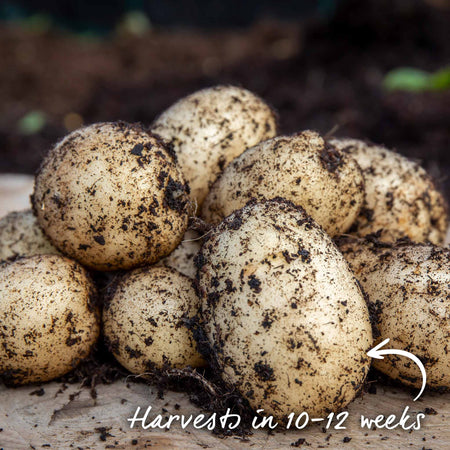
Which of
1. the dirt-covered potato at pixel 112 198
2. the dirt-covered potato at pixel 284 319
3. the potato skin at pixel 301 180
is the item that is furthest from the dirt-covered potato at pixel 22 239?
the dirt-covered potato at pixel 284 319

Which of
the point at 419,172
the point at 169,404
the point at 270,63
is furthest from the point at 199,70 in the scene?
the point at 169,404

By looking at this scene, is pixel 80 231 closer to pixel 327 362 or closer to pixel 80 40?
pixel 327 362

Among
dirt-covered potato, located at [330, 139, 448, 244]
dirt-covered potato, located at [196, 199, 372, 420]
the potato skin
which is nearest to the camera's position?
dirt-covered potato, located at [196, 199, 372, 420]

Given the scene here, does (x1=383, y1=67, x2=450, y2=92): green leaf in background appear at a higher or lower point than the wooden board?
higher

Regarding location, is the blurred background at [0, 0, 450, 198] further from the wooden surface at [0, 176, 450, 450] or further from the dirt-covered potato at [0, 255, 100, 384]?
the wooden surface at [0, 176, 450, 450]

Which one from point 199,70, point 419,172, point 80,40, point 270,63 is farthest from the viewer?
point 80,40

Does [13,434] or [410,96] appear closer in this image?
[13,434]

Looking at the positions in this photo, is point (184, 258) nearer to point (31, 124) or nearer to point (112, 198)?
point (112, 198)

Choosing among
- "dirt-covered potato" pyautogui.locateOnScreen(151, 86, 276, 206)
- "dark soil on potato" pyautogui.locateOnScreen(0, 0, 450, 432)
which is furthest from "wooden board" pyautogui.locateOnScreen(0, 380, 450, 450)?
"dark soil on potato" pyautogui.locateOnScreen(0, 0, 450, 432)
